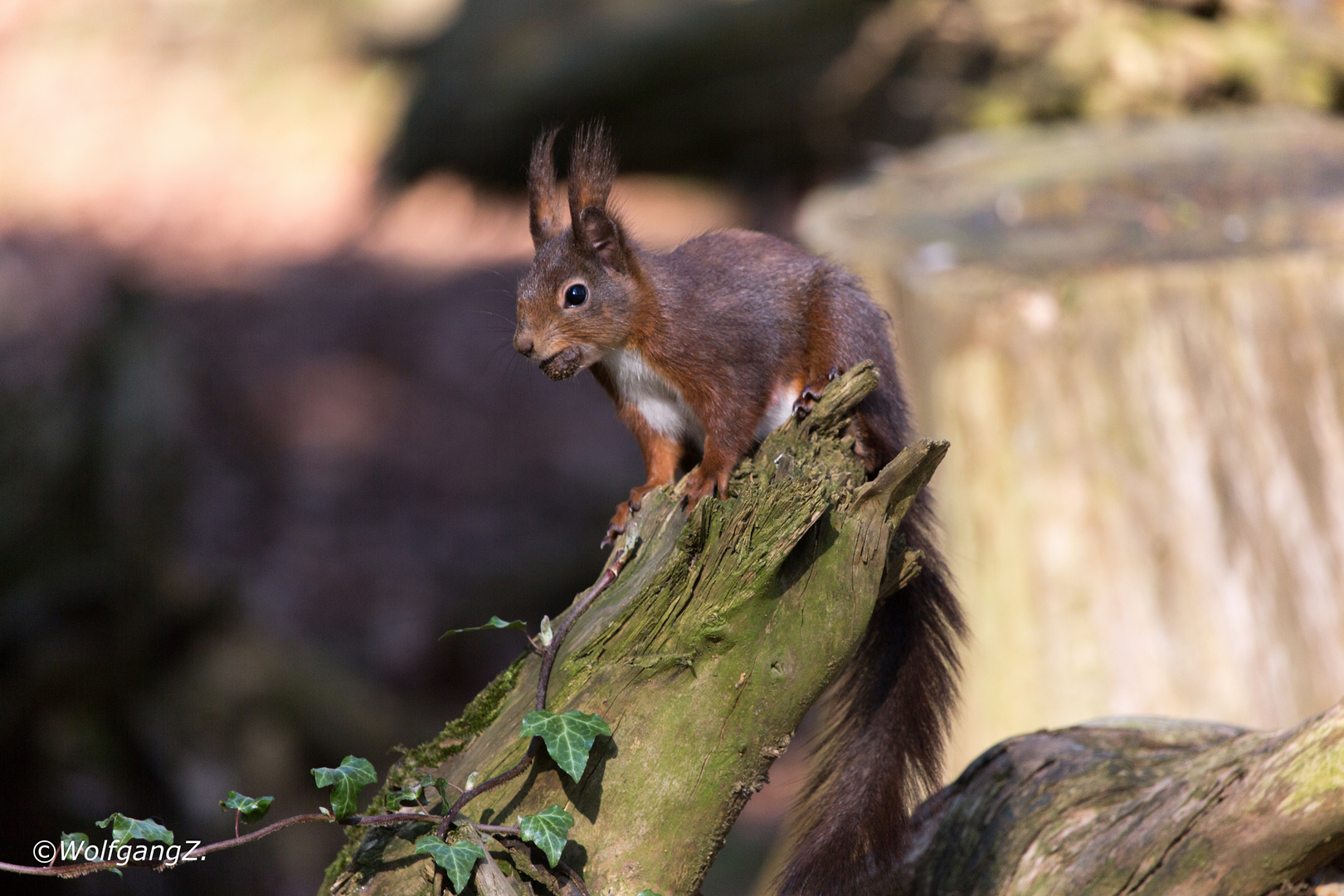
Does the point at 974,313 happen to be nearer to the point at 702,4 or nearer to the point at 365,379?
the point at 365,379

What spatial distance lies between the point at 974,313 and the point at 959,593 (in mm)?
860

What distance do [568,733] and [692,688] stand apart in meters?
0.20

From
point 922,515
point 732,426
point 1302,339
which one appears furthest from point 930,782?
point 1302,339

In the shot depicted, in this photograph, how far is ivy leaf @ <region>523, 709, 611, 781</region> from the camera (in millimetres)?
1649

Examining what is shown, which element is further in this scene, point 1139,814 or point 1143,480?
point 1143,480

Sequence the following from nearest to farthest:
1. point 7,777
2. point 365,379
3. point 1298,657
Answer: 1. point 1298,657
2. point 7,777
3. point 365,379

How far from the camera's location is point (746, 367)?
242cm

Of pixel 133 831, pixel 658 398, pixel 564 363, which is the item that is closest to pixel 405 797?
pixel 133 831

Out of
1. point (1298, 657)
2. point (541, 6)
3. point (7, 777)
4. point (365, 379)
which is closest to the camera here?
point (1298, 657)

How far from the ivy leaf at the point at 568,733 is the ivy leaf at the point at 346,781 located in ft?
0.80

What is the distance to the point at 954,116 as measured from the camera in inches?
329

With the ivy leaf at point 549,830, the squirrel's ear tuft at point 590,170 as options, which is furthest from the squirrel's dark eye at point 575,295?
the ivy leaf at point 549,830

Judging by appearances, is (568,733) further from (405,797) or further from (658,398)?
(658,398)

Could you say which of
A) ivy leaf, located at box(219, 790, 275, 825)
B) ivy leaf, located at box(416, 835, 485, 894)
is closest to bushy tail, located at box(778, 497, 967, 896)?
ivy leaf, located at box(416, 835, 485, 894)
